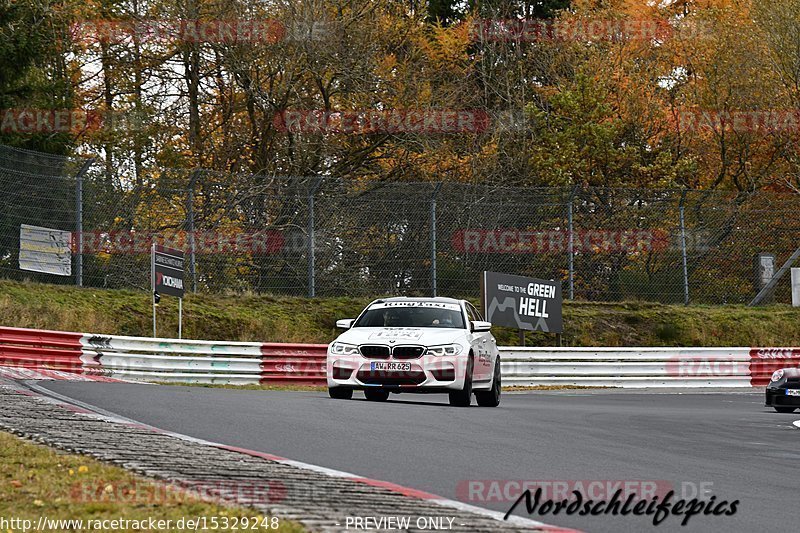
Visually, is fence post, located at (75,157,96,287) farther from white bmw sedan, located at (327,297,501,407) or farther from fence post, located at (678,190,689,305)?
fence post, located at (678,190,689,305)

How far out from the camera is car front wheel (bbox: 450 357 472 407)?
54.5 ft

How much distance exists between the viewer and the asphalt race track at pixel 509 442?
27.6 feet

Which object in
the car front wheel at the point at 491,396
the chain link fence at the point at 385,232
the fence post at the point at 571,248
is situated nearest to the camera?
the car front wheel at the point at 491,396

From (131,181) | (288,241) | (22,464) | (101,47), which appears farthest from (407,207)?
(22,464)

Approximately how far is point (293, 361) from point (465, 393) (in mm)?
7933

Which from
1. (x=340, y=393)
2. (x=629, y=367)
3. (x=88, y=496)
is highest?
(x=88, y=496)

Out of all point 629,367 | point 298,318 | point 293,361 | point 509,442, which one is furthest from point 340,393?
point 629,367

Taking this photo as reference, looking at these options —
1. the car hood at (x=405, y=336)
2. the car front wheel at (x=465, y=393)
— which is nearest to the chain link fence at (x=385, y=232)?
the car hood at (x=405, y=336)

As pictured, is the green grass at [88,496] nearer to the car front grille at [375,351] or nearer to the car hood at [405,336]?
the car front grille at [375,351]

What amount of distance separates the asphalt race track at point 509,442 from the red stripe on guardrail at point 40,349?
158 inches

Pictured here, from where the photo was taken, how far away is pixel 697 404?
70.3ft

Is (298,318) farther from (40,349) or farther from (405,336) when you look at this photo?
(405,336)

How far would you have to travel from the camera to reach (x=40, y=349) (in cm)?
2044

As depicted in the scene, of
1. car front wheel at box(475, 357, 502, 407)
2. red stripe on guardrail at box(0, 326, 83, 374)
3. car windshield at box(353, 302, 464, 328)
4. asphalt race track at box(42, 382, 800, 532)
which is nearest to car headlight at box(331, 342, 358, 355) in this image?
asphalt race track at box(42, 382, 800, 532)
